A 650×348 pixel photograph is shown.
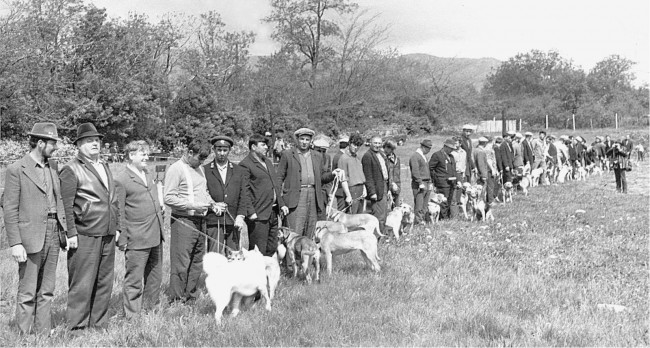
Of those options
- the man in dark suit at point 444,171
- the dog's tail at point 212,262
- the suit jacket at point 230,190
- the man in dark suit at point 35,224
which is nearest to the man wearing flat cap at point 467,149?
the man in dark suit at point 444,171

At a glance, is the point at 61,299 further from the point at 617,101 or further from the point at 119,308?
the point at 617,101

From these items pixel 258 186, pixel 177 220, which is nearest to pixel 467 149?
pixel 258 186

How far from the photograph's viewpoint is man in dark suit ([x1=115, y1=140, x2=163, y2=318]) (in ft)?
18.7

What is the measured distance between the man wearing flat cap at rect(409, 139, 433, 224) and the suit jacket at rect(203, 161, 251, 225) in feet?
17.3

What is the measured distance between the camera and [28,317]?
5.05 m

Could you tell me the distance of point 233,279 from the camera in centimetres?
559

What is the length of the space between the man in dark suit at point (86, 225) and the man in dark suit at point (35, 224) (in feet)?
0.42

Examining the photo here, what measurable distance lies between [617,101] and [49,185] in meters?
62.1

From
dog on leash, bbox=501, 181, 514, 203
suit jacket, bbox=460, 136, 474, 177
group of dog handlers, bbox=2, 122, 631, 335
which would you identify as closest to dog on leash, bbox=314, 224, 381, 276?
group of dog handlers, bbox=2, 122, 631, 335

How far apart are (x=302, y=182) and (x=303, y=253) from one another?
139cm

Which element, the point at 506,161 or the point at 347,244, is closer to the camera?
the point at 347,244

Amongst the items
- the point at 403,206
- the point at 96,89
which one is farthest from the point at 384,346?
the point at 96,89

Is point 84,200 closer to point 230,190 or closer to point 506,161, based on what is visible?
point 230,190

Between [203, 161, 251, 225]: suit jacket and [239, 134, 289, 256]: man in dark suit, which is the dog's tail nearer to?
[203, 161, 251, 225]: suit jacket
